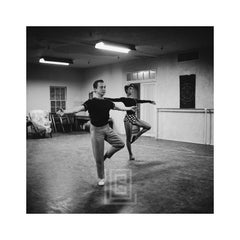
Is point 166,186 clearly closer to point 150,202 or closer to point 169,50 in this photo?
point 150,202

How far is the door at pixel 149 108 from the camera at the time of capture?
31.3ft

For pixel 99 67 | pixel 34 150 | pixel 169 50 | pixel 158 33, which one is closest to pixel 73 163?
pixel 34 150

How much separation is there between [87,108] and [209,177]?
2390mm

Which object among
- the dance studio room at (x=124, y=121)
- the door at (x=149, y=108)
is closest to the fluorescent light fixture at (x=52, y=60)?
the dance studio room at (x=124, y=121)

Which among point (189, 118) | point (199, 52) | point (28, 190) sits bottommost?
point (28, 190)

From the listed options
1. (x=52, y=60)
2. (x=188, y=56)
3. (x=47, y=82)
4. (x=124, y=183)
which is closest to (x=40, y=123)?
(x=52, y=60)

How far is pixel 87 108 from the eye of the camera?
3416mm

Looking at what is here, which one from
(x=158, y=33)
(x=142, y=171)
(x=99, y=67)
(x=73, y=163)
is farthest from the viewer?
(x=99, y=67)

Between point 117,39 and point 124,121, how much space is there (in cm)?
249

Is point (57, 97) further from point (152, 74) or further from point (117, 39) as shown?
point (117, 39)

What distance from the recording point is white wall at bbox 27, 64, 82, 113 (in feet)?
36.4

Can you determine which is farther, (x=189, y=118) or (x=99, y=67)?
(x=99, y=67)

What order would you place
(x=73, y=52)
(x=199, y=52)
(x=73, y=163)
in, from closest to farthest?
(x=73, y=163) → (x=199, y=52) → (x=73, y=52)

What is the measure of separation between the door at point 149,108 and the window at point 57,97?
172 inches
